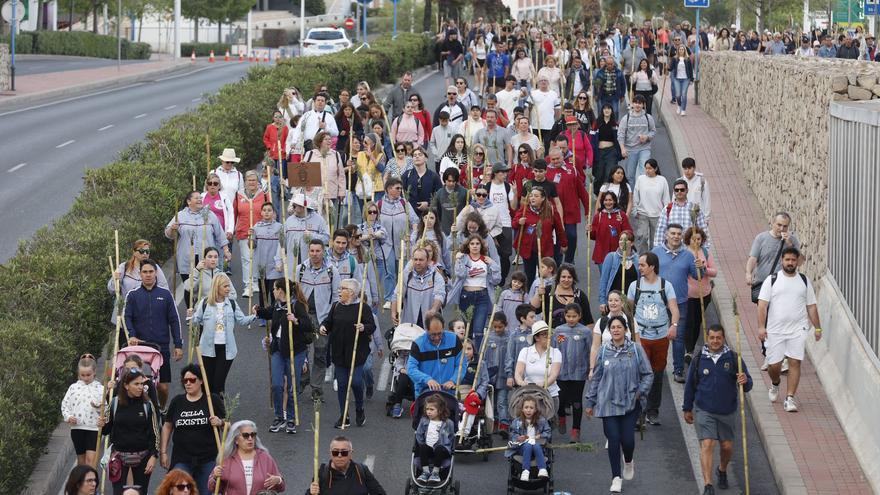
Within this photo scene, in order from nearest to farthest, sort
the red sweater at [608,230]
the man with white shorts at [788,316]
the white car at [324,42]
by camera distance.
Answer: the man with white shorts at [788,316] → the red sweater at [608,230] → the white car at [324,42]

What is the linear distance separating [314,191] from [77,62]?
49030 millimetres

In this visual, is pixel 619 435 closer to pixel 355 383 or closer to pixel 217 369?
pixel 355 383

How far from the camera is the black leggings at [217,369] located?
47.6 feet

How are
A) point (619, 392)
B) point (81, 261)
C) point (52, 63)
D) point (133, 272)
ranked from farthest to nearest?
point (52, 63)
point (81, 261)
point (133, 272)
point (619, 392)

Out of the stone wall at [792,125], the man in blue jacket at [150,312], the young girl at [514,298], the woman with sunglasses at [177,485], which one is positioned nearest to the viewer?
the woman with sunglasses at [177,485]

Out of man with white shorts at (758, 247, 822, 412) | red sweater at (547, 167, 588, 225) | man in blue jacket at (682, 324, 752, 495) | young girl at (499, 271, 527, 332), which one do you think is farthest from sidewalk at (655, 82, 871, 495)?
young girl at (499, 271, 527, 332)

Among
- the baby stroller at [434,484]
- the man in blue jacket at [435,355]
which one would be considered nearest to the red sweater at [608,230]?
the man in blue jacket at [435,355]

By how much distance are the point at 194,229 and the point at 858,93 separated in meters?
7.50

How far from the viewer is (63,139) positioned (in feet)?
114

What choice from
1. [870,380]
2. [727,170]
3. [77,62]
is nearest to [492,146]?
[727,170]

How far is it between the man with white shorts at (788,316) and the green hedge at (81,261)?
20.7 ft

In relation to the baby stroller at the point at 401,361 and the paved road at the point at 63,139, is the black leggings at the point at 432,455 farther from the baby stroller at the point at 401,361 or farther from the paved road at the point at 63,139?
the paved road at the point at 63,139

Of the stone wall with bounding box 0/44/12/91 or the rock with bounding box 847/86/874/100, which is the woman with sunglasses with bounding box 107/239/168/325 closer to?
the rock with bounding box 847/86/874/100

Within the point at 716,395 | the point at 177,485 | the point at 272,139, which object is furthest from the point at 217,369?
the point at 272,139
